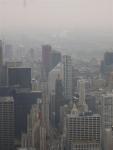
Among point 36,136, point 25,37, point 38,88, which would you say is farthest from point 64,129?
point 25,37

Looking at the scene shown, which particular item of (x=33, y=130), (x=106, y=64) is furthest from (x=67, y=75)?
(x=33, y=130)

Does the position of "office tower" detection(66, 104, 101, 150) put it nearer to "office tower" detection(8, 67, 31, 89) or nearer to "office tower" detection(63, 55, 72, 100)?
"office tower" detection(63, 55, 72, 100)

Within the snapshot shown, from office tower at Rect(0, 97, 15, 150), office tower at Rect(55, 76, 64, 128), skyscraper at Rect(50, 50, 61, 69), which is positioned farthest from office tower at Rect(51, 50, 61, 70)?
office tower at Rect(0, 97, 15, 150)

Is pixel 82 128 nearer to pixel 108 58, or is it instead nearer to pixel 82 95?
pixel 82 95

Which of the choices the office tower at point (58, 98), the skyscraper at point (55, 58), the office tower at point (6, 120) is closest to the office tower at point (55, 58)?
the skyscraper at point (55, 58)

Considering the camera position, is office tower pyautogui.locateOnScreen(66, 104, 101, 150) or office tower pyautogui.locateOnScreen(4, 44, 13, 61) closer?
office tower pyautogui.locateOnScreen(66, 104, 101, 150)

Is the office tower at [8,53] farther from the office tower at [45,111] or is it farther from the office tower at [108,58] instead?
the office tower at [108,58]
